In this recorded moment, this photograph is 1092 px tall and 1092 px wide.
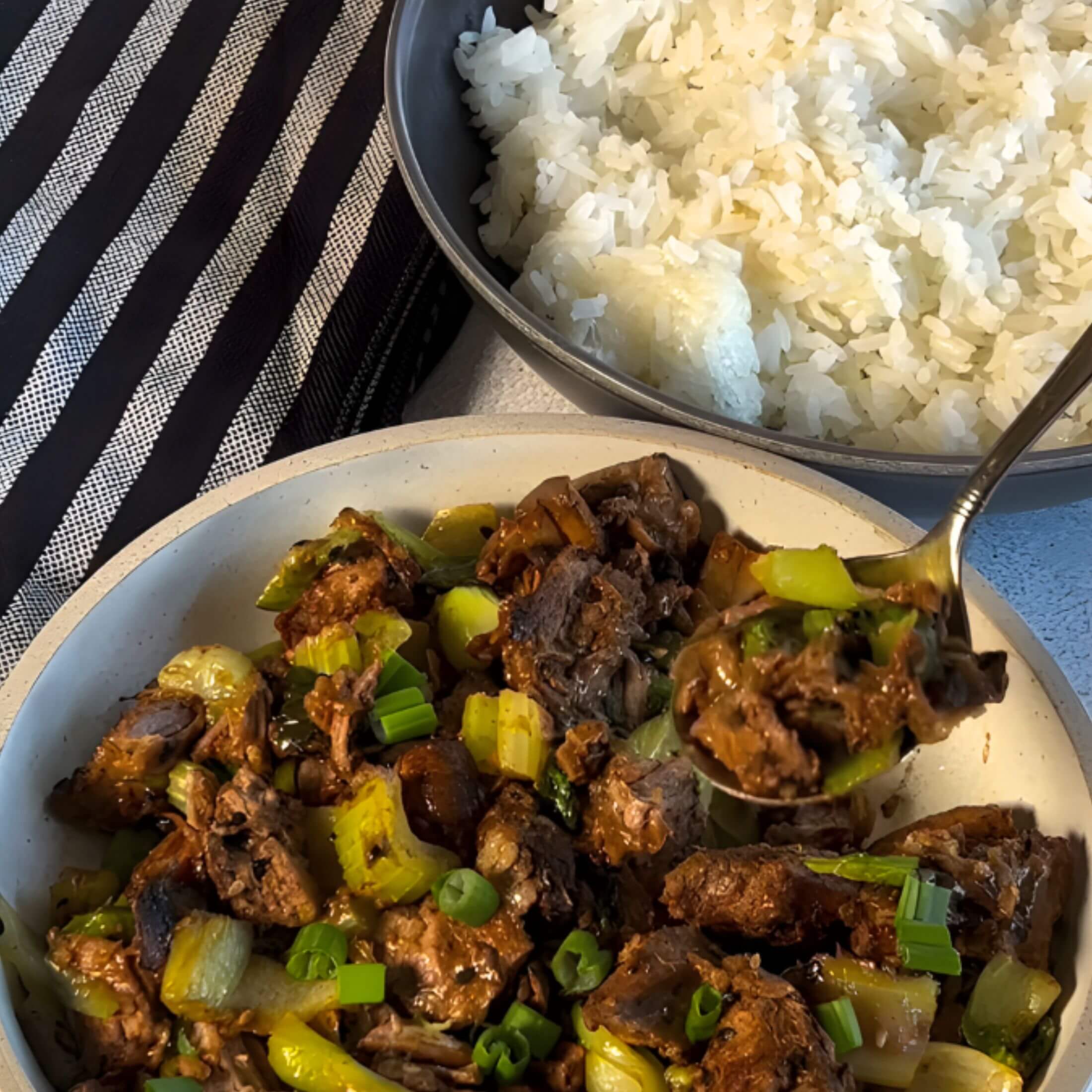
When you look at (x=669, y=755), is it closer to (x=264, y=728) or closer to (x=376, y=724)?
(x=376, y=724)

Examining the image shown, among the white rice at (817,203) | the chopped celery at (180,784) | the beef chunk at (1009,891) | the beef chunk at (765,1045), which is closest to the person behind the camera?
the beef chunk at (765,1045)

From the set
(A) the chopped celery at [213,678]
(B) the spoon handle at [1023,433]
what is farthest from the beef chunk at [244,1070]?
(B) the spoon handle at [1023,433]

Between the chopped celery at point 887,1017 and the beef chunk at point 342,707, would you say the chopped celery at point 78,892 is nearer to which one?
the beef chunk at point 342,707

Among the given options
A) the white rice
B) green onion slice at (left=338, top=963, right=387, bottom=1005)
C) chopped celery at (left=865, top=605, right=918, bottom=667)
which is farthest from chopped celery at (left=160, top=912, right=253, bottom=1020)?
the white rice

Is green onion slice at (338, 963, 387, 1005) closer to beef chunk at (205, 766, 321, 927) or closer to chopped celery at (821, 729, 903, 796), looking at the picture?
beef chunk at (205, 766, 321, 927)

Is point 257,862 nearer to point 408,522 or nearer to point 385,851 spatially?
point 385,851

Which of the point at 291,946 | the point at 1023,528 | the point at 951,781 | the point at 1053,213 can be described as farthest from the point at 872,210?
the point at 291,946
